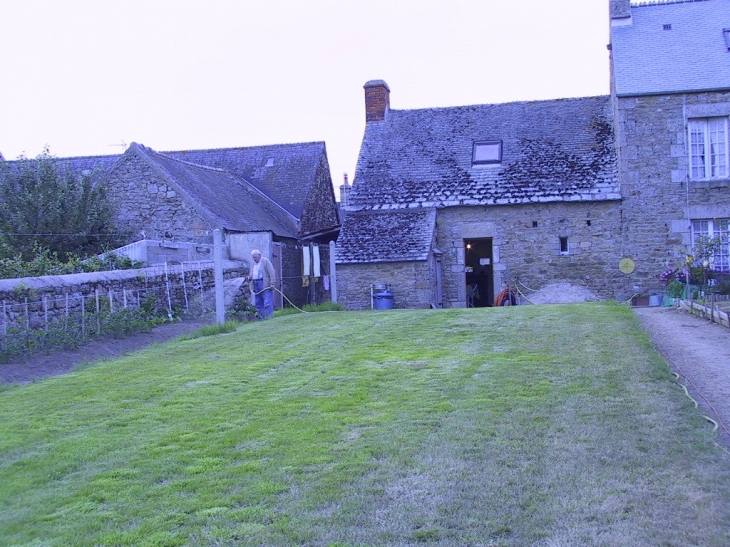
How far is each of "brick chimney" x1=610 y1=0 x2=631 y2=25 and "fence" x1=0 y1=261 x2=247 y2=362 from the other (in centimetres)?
1475

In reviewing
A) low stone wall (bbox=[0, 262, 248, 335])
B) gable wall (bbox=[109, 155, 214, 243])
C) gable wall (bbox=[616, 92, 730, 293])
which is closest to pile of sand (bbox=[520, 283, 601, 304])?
gable wall (bbox=[616, 92, 730, 293])

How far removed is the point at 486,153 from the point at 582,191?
3.33 metres

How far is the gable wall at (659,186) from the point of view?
781 inches

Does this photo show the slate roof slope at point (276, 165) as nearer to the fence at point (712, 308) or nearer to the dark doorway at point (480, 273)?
the dark doorway at point (480, 273)

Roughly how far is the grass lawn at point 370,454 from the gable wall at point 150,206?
1207 cm

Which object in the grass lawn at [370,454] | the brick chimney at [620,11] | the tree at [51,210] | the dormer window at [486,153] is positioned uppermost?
the brick chimney at [620,11]

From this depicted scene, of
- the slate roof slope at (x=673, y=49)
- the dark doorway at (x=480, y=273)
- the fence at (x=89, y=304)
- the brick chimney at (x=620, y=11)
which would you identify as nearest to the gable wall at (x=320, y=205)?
the dark doorway at (x=480, y=273)

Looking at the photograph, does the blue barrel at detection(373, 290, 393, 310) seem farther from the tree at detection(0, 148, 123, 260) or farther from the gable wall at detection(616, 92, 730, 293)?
the tree at detection(0, 148, 123, 260)

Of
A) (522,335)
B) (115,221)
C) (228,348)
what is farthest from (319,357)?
(115,221)

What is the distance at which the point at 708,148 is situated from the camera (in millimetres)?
19953

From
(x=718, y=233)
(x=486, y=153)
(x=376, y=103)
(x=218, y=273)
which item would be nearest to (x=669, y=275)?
(x=718, y=233)

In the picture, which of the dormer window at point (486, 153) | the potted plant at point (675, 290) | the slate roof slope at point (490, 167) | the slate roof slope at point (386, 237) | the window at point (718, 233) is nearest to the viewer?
the potted plant at point (675, 290)

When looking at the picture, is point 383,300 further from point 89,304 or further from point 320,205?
point 89,304

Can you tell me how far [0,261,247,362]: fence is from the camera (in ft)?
33.1
